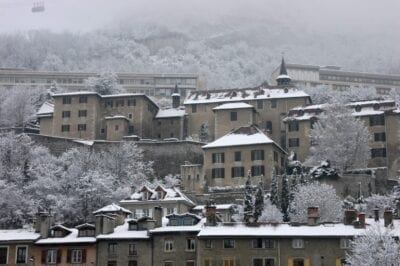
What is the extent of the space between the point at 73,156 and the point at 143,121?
61.5ft

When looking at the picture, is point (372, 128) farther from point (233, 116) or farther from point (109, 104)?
point (109, 104)

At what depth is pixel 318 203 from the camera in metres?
68.7

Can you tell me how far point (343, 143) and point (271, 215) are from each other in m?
20.6

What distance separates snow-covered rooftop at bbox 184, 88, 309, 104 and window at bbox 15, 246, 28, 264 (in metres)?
53.2

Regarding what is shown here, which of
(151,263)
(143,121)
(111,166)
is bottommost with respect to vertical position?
(151,263)

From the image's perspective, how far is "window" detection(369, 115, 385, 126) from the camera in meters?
91.7

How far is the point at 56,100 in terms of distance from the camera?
10825 centimetres

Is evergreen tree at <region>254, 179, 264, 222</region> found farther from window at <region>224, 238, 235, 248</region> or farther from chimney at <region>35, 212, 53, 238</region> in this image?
chimney at <region>35, 212, 53, 238</region>

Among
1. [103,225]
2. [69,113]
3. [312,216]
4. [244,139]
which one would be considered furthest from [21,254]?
[69,113]

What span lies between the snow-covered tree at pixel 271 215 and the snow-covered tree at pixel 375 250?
57.1 ft

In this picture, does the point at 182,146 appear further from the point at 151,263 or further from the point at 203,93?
the point at 151,263

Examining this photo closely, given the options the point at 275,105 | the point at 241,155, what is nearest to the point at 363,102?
the point at 275,105

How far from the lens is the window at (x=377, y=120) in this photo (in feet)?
301

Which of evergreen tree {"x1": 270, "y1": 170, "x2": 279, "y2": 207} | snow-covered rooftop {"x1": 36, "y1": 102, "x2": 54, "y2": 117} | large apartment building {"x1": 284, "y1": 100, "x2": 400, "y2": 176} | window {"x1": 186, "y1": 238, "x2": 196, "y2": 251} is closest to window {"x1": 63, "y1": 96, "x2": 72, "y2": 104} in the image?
snow-covered rooftop {"x1": 36, "y1": 102, "x2": 54, "y2": 117}
